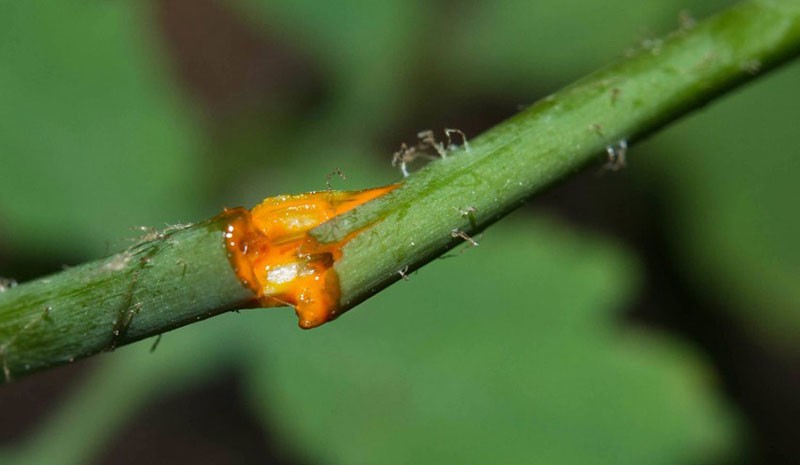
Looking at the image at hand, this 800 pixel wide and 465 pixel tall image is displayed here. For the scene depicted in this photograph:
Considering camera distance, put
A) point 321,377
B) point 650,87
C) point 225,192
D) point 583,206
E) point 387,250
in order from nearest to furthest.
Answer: point 387,250 → point 650,87 → point 321,377 → point 225,192 → point 583,206

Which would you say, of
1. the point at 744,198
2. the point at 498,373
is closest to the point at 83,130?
the point at 498,373

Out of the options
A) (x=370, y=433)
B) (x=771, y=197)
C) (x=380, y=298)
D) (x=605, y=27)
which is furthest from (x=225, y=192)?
(x=771, y=197)

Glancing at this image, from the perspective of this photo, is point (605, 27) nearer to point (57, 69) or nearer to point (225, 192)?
point (225, 192)

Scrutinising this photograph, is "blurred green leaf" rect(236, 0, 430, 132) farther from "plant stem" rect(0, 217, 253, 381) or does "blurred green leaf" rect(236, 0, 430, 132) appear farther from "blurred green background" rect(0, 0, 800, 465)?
"plant stem" rect(0, 217, 253, 381)

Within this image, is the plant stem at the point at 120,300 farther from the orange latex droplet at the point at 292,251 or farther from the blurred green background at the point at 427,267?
the blurred green background at the point at 427,267

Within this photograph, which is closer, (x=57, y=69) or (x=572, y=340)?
(x=572, y=340)

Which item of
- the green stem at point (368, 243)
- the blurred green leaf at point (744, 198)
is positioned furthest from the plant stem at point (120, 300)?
the blurred green leaf at point (744, 198)
